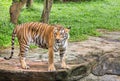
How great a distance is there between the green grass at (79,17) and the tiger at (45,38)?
2732 millimetres

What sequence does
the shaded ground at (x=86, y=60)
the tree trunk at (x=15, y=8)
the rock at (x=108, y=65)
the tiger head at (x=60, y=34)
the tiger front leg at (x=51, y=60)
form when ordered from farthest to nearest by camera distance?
the tree trunk at (x=15, y=8) → the rock at (x=108, y=65) → the shaded ground at (x=86, y=60) → the tiger front leg at (x=51, y=60) → the tiger head at (x=60, y=34)

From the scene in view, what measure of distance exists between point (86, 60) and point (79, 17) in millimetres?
8246

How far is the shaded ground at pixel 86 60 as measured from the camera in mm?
8531

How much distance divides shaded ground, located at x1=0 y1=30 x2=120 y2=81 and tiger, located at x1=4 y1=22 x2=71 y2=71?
0.31 metres

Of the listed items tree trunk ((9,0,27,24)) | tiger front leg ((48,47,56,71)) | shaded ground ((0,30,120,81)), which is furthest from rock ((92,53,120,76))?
tree trunk ((9,0,27,24))

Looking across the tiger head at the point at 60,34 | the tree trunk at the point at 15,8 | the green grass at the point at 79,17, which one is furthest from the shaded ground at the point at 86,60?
the tree trunk at the point at 15,8

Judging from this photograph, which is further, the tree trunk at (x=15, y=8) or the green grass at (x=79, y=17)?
the tree trunk at (x=15, y=8)

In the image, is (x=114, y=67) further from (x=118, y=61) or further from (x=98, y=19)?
(x=98, y=19)

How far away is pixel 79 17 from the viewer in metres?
17.2

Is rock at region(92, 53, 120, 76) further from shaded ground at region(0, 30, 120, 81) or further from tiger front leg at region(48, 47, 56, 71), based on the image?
tiger front leg at region(48, 47, 56, 71)

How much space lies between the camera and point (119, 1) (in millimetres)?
24500

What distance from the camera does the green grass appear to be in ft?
41.2

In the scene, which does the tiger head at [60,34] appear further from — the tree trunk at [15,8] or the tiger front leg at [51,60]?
the tree trunk at [15,8]

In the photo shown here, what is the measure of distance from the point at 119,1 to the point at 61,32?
17.4 m
